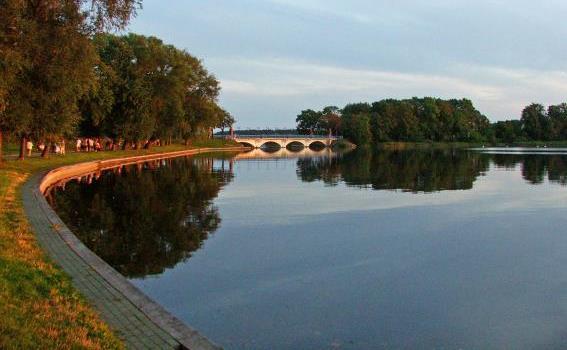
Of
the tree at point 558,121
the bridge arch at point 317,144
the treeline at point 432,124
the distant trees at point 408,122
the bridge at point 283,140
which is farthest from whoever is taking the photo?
the tree at point 558,121

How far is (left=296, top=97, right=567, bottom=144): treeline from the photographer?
175500 millimetres

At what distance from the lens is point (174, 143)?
115 m

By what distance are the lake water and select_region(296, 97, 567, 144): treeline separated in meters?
148

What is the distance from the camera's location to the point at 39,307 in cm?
816

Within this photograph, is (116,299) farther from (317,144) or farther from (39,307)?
(317,144)

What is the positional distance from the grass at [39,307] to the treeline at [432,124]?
526 ft

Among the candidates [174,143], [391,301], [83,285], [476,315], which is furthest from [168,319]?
[174,143]

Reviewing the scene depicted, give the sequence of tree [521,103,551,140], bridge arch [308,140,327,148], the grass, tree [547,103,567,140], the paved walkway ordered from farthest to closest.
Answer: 1. tree [521,103,551,140]
2. tree [547,103,567,140]
3. bridge arch [308,140,327,148]
4. the paved walkway
5. the grass

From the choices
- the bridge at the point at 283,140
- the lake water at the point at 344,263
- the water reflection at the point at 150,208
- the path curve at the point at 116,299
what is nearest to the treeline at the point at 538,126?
the bridge at the point at 283,140

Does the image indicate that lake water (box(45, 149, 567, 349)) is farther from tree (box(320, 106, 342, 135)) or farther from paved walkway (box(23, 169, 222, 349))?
tree (box(320, 106, 342, 135))

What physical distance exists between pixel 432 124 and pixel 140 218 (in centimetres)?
17169

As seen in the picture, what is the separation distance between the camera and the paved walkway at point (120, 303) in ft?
25.0

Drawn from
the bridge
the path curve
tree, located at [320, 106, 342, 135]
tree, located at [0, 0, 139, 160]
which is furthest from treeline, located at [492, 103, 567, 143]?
the path curve

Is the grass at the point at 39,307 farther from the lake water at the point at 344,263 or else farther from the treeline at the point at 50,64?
the treeline at the point at 50,64
